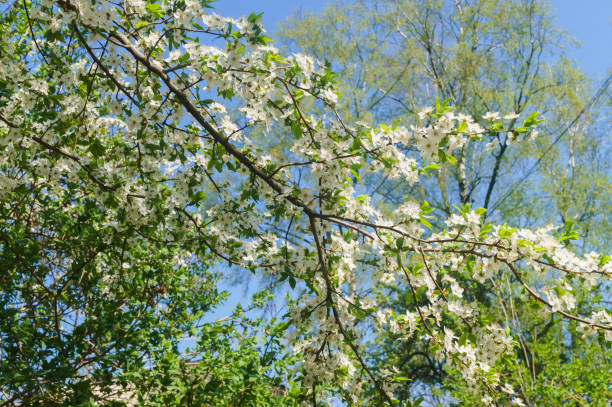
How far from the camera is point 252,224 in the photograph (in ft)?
Result: 8.68

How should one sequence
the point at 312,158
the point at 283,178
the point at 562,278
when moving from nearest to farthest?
1. the point at 562,278
2. the point at 312,158
3. the point at 283,178

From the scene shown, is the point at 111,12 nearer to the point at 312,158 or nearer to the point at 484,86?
the point at 312,158

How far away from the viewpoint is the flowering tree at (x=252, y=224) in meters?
2.12

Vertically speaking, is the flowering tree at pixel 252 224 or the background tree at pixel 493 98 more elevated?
the background tree at pixel 493 98

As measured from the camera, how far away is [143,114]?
8.52 feet

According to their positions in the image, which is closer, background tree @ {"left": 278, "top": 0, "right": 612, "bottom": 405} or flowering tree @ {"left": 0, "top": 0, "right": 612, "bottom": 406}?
flowering tree @ {"left": 0, "top": 0, "right": 612, "bottom": 406}

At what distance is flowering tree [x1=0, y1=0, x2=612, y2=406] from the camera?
2.12 meters

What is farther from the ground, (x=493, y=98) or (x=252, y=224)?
(x=493, y=98)

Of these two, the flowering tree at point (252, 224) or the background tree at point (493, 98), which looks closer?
the flowering tree at point (252, 224)

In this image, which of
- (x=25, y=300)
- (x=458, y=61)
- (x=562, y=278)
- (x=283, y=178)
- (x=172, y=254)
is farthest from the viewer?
(x=458, y=61)

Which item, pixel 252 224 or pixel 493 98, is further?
pixel 493 98

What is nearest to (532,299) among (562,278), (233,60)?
(562,278)

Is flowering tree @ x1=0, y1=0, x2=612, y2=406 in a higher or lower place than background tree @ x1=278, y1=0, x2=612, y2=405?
lower

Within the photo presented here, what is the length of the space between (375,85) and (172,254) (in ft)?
25.6
